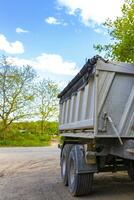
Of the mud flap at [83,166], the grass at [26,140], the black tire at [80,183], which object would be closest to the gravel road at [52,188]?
the black tire at [80,183]

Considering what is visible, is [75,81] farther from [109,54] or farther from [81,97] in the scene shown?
[109,54]

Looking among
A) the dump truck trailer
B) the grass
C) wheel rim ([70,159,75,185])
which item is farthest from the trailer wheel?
the grass

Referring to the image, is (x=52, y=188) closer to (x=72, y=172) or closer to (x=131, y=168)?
(x=72, y=172)

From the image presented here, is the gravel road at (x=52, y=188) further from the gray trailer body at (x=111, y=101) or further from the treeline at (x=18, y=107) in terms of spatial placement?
the treeline at (x=18, y=107)

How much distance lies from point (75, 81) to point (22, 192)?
2925 millimetres

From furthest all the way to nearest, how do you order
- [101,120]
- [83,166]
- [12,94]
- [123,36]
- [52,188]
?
[12,94]
[123,36]
[52,188]
[83,166]
[101,120]

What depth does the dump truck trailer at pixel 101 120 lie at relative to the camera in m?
7.09

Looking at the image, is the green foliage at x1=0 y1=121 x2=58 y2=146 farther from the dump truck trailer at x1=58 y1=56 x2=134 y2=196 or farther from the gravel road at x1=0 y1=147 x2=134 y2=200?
the dump truck trailer at x1=58 y1=56 x2=134 y2=196

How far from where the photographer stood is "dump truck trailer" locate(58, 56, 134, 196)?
709cm

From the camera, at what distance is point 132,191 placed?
8.77 m

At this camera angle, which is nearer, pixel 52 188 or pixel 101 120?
pixel 101 120

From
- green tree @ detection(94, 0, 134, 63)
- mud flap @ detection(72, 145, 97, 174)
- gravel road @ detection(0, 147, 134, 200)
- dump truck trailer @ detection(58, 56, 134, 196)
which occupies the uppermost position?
green tree @ detection(94, 0, 134, 63)

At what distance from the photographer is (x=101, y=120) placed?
7168 mm

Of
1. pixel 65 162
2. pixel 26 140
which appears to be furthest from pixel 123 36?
pixel 26 140
